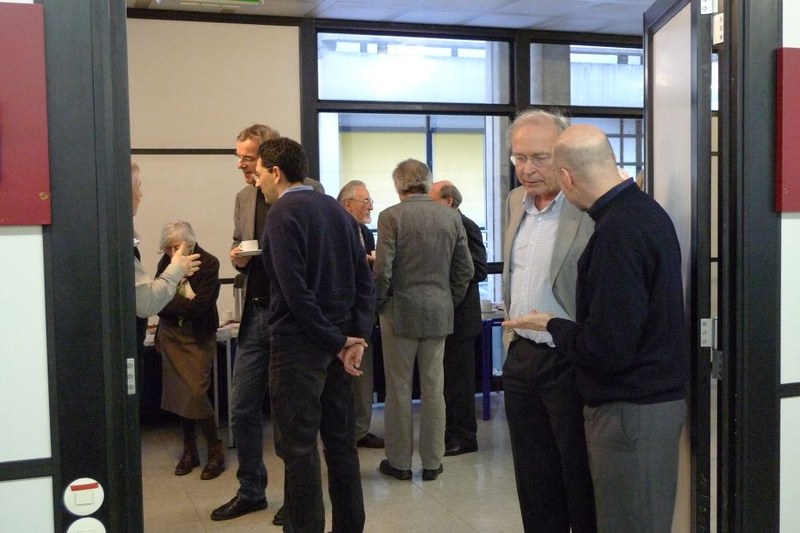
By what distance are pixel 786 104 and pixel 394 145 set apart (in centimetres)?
496

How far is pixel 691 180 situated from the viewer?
2.36 m

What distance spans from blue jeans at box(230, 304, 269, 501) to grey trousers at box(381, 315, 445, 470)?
0.84 m

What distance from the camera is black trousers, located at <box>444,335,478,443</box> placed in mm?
5148

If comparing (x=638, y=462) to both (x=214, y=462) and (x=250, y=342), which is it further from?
(x=214, y=462)

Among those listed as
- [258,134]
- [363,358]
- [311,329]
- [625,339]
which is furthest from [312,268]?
A: [363,358]

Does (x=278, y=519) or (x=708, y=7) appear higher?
(x=708, y=7)

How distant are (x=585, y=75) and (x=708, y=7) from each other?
5.09 metres

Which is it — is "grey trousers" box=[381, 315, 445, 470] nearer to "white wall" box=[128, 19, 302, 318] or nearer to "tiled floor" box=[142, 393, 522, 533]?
"tiled floor" box=[142, 393, 522, 533]

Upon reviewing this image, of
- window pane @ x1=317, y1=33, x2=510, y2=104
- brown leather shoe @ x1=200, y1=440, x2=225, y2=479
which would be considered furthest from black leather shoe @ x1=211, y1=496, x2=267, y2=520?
window pane @ x1=317, y1=33, x2=510, y2=104

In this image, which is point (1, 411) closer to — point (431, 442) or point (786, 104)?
point (786, 104)

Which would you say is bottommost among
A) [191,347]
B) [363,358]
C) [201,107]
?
[363,358]

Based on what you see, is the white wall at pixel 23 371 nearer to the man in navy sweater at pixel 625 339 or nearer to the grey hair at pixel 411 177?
the man in navy sweater at pixel 625 339

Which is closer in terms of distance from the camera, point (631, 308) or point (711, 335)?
point (631, 308)

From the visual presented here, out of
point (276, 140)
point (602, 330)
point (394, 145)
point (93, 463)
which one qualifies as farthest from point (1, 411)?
point (394, 145)
